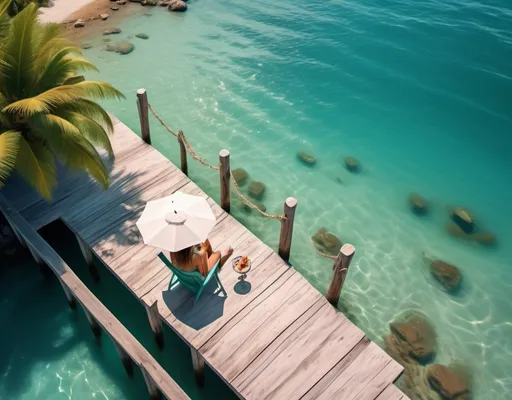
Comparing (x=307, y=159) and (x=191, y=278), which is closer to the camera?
(x=191, y=278)

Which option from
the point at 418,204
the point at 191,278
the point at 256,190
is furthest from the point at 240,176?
the point at 191,278

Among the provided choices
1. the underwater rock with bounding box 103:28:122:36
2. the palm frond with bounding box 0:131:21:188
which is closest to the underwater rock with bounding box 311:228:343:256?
the palm frond with bounding box 0:131:21:188

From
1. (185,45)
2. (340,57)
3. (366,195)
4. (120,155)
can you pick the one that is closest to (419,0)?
(340,57)

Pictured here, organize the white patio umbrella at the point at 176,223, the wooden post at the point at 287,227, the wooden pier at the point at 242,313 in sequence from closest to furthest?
the white patio umbrella at the point at 176,223, the wooden pier at the point at 242,313, the wooden post at the point at 287,227

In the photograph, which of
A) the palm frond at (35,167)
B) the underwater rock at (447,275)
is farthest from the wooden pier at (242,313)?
the underwater rock at (447,275)

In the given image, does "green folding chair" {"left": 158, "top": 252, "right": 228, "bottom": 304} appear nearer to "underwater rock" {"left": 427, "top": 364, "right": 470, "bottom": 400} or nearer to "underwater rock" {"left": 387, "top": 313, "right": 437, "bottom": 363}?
"underwater rock" {"left": 387, "top": 313, "right": 437, "bottom": 363}

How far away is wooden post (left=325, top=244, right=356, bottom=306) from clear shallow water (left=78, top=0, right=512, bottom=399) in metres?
2.25

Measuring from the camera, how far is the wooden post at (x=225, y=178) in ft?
34.4

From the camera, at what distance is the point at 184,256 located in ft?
28.3

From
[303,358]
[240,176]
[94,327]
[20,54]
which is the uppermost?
[20,54]

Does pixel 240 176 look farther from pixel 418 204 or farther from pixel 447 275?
pixel 447 275

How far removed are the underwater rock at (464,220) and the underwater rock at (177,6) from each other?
58.8 ft

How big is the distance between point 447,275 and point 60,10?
22.3 metres

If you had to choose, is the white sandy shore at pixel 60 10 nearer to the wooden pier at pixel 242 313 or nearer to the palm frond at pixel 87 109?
the wooden pier at pixel 242 313
